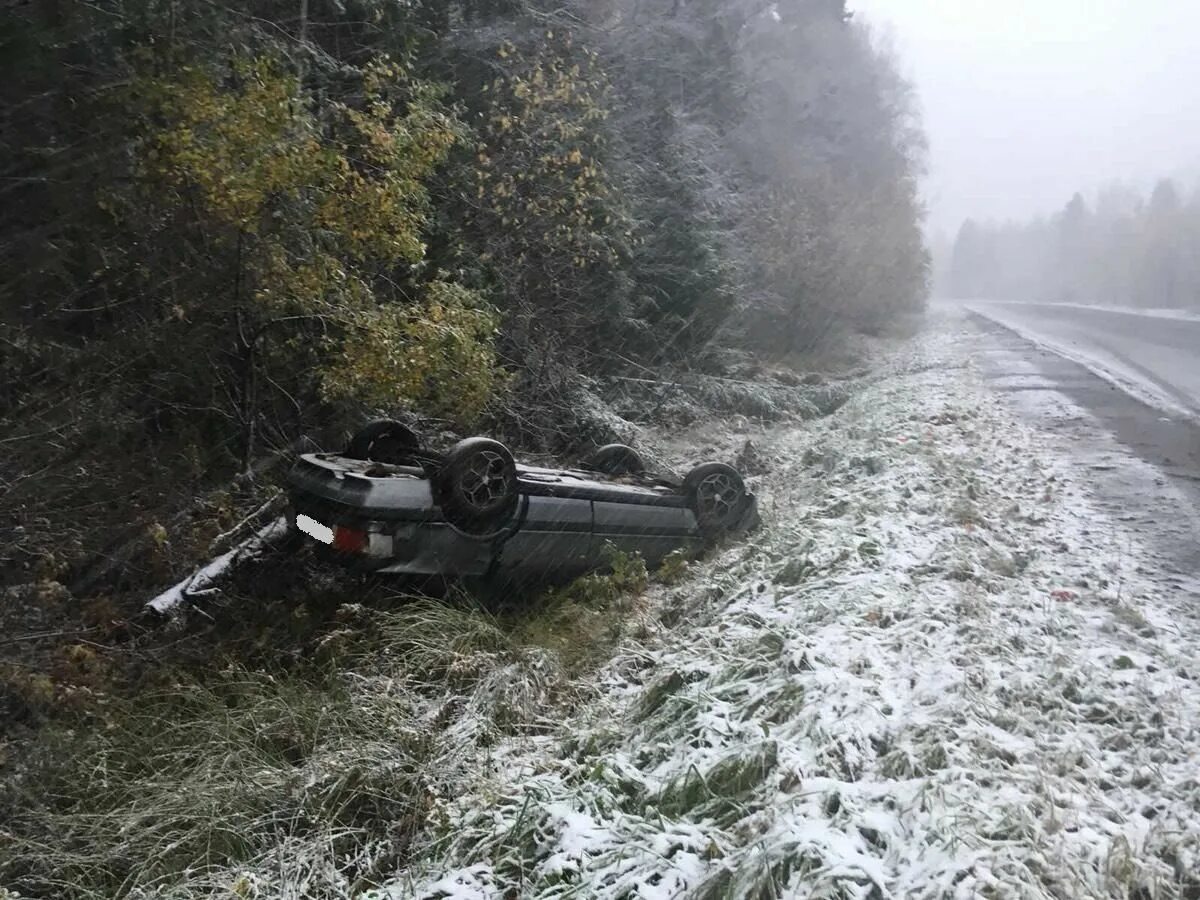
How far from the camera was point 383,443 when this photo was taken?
22.1 feet

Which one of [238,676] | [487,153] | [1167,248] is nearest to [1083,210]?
[1167,248]

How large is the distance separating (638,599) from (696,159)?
12865 millimetres

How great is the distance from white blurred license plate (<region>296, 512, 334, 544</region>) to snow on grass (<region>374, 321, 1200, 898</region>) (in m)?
1.89

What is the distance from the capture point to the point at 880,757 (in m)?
3.45

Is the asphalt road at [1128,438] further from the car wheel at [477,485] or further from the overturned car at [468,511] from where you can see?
the car wheel at [477,485]

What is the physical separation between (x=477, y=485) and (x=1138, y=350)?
24458mm

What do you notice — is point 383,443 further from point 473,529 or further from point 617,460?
point 617,460

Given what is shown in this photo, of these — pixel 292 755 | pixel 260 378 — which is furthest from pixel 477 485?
pixel 260 378

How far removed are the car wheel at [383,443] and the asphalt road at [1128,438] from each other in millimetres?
5624

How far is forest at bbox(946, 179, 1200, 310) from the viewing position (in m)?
67.1

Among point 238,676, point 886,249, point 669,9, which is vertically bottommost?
point 238,676

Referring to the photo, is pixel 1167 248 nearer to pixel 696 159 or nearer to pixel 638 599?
pixel 696 159

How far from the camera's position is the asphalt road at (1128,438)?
6586mm

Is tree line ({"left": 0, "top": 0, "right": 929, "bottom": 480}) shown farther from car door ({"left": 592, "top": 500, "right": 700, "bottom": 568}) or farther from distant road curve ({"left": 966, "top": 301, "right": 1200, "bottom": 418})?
distant road curve ({"left": 966, "top": 301, "right": 1200, "bottom": 418})
